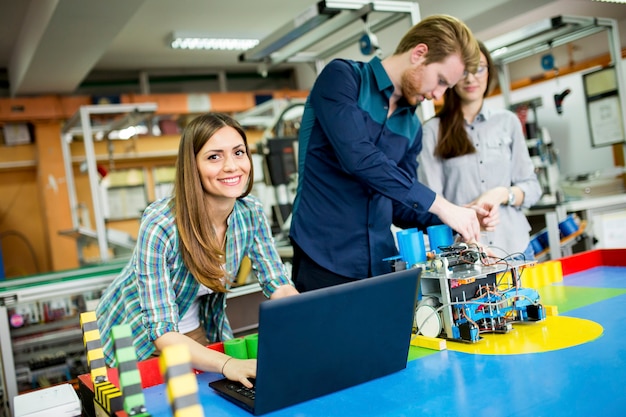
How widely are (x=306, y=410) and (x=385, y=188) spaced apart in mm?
731

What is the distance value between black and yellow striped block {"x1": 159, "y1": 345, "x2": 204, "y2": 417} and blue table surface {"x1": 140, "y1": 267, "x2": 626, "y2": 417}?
308 mm

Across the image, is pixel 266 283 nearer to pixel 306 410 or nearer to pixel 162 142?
pixel 306 410

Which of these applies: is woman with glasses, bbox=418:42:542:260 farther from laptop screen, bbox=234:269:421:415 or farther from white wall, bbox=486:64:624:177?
white wall, bbox=486:64:624:177

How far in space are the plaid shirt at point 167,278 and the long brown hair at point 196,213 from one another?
29mm

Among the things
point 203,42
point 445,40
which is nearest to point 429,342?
point 445,40

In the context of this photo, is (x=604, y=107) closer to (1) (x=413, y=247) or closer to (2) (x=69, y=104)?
(1) (x=413, y=247)

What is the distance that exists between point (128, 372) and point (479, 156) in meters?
1.56

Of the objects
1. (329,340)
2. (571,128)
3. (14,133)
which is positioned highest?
(14,133)

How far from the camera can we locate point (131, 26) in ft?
20.1

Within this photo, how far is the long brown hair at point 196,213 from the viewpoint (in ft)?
4.70

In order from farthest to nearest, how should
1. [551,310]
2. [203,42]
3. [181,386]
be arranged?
[203,42]
[551,310]
[181,386]

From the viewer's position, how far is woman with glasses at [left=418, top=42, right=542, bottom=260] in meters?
1.98

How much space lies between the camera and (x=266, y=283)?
163 cm

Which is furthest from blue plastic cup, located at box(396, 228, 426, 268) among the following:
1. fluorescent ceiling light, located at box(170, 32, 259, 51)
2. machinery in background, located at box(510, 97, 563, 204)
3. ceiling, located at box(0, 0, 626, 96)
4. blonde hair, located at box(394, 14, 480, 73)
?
fluorescent ceiling light, located at box(170, 32, 259, 51)
